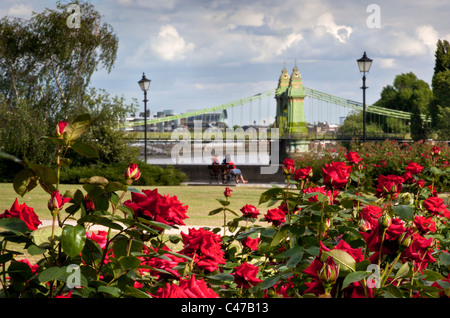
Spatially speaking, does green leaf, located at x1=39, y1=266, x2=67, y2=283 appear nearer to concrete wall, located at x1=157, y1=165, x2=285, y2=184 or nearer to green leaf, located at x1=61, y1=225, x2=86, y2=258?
green leaf, located at x1=61, y1=225, x2=86, y2=258

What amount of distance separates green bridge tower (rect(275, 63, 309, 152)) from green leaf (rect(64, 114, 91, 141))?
2988cm

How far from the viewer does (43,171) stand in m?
1.23

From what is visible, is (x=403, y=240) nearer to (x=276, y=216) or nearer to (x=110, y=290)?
(x=110, y=290)

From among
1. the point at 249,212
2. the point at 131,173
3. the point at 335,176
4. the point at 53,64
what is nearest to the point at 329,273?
the point at 131,173

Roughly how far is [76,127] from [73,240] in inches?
11.3

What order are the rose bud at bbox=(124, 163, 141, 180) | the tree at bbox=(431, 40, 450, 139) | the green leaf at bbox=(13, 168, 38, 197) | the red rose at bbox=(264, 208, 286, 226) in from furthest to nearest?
the tree at bbox=(431, 40, 450, 139), the red rose at bbox=(264, 208, 286, 226), the rose bud at bbox=(124, 163, 141, 180), the green leaf at bbox=(13, 168, 38, 197)

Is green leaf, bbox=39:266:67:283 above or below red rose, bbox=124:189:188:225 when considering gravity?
below

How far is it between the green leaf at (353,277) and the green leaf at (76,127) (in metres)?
0.73

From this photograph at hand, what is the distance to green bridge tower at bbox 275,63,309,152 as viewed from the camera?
32906mm

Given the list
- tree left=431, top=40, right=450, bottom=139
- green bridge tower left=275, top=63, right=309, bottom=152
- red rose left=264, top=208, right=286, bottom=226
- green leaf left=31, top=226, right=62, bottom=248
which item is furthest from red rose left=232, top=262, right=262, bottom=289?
tree left=431, top=40, right=450, bottom=139

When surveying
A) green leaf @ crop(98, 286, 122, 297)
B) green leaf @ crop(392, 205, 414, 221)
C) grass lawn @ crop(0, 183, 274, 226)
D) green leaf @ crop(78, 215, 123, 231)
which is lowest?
grass lawn @ crop(0, 183, 274, 226)

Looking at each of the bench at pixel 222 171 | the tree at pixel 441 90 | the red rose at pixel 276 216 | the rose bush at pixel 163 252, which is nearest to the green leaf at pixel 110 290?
the rose bush at pixel 163 252
